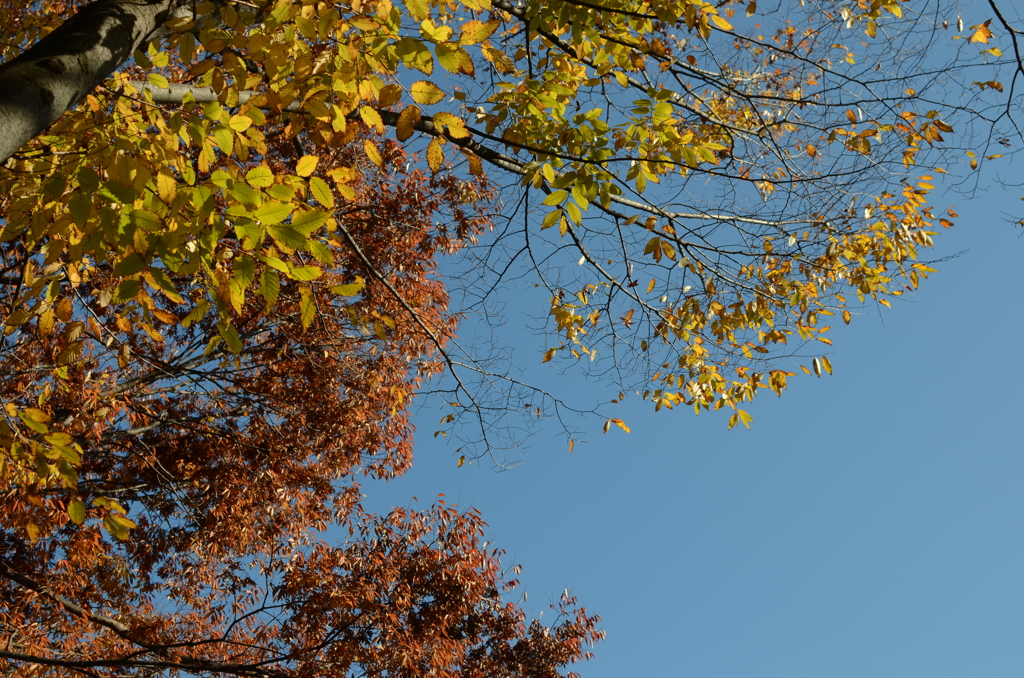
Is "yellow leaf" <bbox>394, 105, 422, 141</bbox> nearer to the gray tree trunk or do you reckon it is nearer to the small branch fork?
the gray tree trunk

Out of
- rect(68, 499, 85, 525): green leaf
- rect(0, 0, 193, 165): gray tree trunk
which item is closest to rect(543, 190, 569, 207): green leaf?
rect(0, 0, 193, 165): gray tree trunk

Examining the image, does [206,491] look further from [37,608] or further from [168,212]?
[168,212]

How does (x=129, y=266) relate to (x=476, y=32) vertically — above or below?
below

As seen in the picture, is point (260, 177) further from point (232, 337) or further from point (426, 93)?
point (426, 93)

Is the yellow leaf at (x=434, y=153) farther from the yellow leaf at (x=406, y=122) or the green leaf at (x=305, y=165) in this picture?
the green leaf at (x=305, y=165)

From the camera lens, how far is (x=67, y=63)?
2375mm

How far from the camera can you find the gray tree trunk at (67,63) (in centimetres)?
213

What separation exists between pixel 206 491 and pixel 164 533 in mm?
1215

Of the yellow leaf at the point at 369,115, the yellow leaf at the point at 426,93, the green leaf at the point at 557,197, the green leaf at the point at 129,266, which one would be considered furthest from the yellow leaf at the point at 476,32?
the green leaf at the point at 129,266

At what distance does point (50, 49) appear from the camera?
242 centimetres

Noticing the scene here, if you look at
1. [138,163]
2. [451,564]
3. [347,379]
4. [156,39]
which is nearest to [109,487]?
[347,379]

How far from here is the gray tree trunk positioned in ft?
7.00

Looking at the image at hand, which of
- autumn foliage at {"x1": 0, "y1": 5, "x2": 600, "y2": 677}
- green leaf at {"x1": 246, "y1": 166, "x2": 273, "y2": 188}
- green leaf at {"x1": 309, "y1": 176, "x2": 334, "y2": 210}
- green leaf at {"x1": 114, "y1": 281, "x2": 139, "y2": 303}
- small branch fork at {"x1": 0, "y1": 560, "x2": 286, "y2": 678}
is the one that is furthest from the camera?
autumn foliage at {"x1": 0, "y1": 5, "x2": 600, "y2": 677}

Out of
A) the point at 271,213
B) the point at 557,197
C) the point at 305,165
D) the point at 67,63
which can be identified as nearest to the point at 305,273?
the point at 271,213
